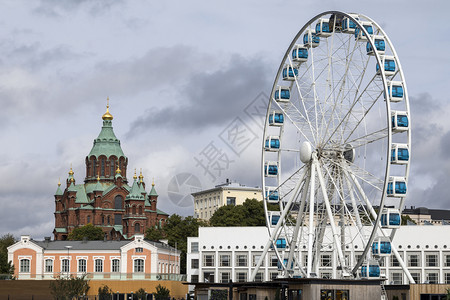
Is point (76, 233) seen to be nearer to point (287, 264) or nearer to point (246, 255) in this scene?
point (246, 255)

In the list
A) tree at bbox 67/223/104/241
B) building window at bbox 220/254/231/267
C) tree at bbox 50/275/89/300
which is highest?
tree at bbox 67/223/104/241

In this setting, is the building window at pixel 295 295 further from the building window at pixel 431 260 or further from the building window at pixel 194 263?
the building window at pixel 194 263

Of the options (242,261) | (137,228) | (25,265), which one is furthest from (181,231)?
(137,228)

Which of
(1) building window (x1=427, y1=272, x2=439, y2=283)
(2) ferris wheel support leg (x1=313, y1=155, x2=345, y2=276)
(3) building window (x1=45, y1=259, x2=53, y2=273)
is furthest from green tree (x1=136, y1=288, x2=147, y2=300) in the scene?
(2) ferris wheel support leg (x1=313, y1=155, x2=345, y2=276)

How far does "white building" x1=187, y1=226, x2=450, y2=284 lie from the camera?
10231cm

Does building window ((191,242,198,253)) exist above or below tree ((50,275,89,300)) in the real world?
above

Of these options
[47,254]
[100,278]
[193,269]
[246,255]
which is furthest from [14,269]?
[246,255]

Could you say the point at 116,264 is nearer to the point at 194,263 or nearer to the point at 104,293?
the point at 194,263

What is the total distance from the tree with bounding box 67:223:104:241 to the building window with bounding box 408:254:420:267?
285ft

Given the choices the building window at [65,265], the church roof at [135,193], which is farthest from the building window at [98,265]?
the church roof at [135,193]

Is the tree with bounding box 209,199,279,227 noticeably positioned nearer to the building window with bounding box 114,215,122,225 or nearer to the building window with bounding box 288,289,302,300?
the building window with bounding box 114,215,122,225

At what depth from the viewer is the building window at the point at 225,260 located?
107 metres

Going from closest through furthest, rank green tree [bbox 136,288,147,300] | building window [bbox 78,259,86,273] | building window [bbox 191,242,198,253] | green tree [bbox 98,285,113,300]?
green tree [bbox 98,285,113,300] → green tree [bbox 136,288,147,300] → building window [bbox 191,242,198,253] → building window [bbox 78,259,86,273]

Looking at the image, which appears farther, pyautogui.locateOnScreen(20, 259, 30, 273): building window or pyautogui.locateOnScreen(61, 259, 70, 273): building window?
pyautogui.locateOnScreen(20, 259, 30, 273): building window
